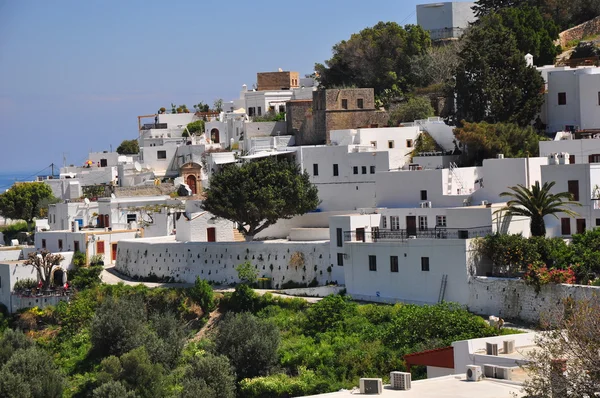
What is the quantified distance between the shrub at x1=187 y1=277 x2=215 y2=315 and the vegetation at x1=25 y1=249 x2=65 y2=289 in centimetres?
922

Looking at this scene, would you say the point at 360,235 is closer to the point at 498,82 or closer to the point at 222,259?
the point at 222,259

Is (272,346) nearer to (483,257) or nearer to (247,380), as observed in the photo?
(247,380)

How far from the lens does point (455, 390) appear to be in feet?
84.2

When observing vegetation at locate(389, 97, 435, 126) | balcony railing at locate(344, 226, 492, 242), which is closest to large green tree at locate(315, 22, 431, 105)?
vegetation at locate(389, 97, 435, 126)

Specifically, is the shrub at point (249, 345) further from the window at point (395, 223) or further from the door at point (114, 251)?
the door at point (114, 251)

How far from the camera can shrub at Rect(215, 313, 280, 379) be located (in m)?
40.0

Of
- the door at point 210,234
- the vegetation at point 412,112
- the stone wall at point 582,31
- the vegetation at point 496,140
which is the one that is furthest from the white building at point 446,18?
the door at point 210,234

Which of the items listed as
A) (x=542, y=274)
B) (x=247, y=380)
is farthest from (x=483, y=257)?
(x=247, y=380)

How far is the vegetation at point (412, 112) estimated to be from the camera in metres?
59.5

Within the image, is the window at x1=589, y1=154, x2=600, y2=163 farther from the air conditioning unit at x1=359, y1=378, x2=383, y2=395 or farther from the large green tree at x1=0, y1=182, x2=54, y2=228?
the large green tree at x1=0, y1=182, x2=54, y2=228

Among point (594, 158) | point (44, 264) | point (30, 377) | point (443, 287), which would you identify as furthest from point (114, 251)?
point (594, 158)

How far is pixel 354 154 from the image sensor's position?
52750 mm

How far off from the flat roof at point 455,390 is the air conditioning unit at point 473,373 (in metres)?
0.13

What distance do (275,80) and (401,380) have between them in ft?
191
